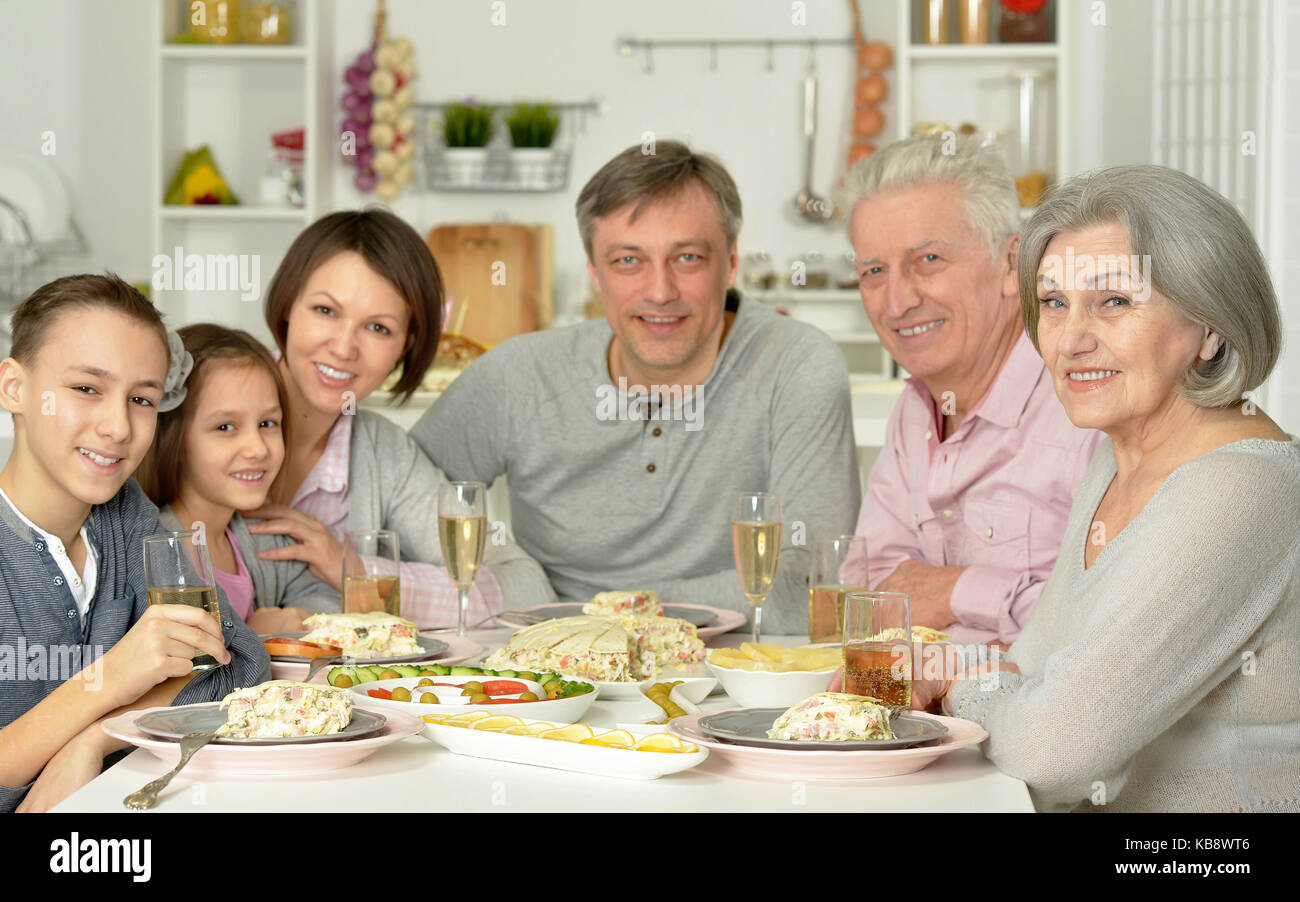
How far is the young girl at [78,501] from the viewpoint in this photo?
157 cm

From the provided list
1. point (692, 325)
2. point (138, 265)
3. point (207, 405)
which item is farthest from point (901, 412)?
point (138, 265)

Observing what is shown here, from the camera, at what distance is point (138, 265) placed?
5.06m

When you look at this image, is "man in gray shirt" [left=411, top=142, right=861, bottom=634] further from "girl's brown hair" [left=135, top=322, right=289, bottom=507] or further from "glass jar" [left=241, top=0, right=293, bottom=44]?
"glass jar" [left=241, top=0, right=293, bottom=44]

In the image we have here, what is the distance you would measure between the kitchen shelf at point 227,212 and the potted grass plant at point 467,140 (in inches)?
23.5

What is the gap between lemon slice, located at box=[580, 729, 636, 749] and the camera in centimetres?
126

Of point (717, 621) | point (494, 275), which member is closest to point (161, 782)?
point (717, 621)

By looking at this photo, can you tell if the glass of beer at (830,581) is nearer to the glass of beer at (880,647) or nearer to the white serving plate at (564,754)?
the glass of beer at (880,647)

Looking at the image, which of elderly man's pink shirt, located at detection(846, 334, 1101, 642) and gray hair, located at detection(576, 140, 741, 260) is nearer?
elderly man's pink shirt, located at detection(846, 334, 1101, 642)

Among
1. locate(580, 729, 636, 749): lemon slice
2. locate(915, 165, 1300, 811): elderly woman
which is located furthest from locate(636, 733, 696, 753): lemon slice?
locate(915, 165, 1300, 811): elderly woman

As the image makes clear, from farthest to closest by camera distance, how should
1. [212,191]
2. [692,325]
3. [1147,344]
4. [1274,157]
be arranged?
[212,191] < [1274,157] < [692,325] < [1147,344]

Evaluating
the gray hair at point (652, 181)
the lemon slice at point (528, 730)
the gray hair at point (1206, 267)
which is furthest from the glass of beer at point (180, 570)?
the gray hair at point (652, 181)
